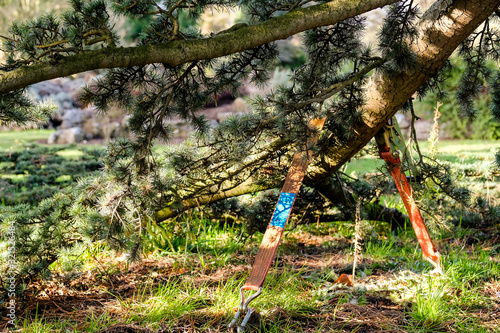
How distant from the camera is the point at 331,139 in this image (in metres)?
2.81

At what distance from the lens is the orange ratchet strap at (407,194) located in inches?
107

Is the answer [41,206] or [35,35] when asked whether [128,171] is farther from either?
[35,35]

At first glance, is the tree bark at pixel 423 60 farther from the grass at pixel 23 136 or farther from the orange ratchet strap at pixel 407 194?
the grass at pixel 23 136

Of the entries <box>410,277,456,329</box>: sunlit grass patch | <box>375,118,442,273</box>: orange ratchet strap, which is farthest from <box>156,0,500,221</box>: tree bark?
<box>410,277,456,329</box>: sunlit grass patch

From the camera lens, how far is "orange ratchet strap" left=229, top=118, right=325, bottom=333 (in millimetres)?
2008

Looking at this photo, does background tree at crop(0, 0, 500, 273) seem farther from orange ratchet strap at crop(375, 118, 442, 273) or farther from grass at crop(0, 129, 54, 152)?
grass at crop(0, 129, 54, 152)

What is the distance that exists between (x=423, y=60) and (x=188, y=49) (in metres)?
1.27

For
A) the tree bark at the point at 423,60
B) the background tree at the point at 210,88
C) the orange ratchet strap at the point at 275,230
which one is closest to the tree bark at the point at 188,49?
the background tree at the point at 210,88

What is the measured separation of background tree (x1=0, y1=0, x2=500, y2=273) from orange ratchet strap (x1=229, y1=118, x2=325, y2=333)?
0.10 metres

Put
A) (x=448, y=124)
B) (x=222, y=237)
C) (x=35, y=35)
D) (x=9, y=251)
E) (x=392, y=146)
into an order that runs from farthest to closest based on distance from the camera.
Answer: (x=448, y=124), (x=222, y=237), (x=392, y=146), (x=9, y=251), (x=35, y=35)

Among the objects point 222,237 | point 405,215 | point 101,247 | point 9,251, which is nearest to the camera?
point 9,251

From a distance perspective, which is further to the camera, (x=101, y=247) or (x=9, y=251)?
(x=101, y=247)

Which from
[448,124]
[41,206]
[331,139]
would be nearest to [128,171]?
[41,206]

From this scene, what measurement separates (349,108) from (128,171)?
4.46ft
